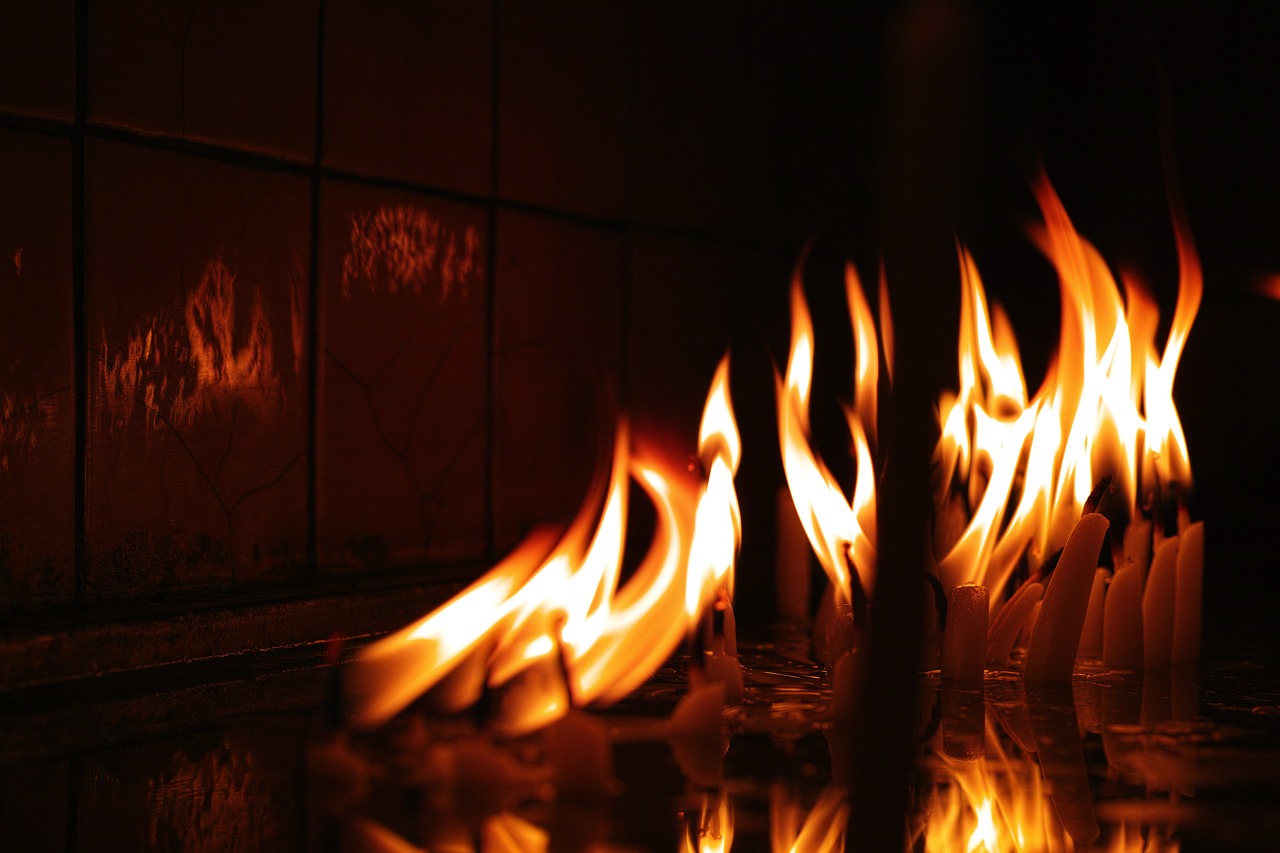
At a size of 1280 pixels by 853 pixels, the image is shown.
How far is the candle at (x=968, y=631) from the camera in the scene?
1228 mm

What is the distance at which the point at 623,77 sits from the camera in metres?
2.07

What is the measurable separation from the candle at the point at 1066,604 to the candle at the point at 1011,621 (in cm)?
5

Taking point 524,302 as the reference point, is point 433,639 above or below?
below

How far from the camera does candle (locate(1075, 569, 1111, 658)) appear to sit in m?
1.39

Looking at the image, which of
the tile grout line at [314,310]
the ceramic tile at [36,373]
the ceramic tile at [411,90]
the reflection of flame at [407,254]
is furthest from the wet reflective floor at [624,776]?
the ceramic tile at [411,90]

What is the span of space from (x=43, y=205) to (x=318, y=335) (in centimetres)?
38

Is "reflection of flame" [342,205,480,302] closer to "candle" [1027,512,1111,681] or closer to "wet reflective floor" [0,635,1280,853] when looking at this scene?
"wet reflective floor" [0,635,1280,853]

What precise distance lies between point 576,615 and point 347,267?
0.68 meters

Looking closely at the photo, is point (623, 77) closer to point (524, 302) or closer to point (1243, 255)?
point (524, 302)

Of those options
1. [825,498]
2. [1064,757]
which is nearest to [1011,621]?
[825,498]

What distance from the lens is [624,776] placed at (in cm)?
93

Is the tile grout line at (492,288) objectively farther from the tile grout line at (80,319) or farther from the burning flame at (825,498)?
the tile grout line at (80,319)

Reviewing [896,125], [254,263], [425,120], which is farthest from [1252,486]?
[254,263]

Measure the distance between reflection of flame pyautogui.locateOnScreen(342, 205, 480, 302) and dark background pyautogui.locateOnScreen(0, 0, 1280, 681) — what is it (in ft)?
0.03
